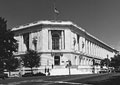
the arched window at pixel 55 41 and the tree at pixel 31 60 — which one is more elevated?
the arched window at pixel 55 41

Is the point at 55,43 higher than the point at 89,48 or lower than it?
lower

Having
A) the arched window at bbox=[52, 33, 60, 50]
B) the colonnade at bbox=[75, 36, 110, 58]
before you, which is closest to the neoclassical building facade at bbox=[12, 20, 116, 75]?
the arched window at bbox=[52, 33, 60, 50]

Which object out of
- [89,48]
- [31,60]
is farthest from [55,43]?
[89,48]

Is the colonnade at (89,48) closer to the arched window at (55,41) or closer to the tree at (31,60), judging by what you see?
the arched window at (55,41)

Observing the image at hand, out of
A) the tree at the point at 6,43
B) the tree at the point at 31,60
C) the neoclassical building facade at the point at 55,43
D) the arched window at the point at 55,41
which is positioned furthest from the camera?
the arched window at the point at 55,41

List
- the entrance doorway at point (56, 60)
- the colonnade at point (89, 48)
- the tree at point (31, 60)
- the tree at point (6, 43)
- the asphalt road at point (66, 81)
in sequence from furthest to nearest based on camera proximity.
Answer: the colonnade at point (89, 48), the entrance doorway at point (56, 60), the tree at point (31, 60), the tree at point (6, 43), the asphalt road at point (66, 81)

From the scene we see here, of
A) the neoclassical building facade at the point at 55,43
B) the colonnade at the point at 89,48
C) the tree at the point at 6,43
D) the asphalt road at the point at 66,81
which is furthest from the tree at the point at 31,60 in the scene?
the asphalt road at the point at 66,81

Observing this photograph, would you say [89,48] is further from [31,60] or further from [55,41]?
[31,60]

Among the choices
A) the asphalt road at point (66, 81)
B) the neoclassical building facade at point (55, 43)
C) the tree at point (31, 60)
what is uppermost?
the neoclassical building facade at point (55, 43)

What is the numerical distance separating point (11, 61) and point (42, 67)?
19.2 m

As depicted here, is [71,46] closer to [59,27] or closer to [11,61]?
[59,27]

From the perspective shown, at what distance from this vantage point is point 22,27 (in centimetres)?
9731

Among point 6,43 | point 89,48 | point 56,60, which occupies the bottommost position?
point 56,60

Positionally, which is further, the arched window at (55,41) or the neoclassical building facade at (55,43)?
the arched window at (55,41)
